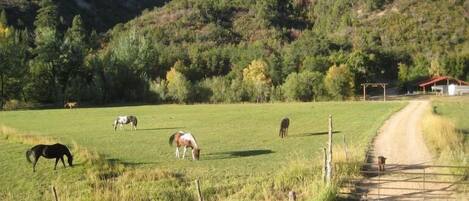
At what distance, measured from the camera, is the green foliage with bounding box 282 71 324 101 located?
313 feet

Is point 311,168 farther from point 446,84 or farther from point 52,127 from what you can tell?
point 446,84

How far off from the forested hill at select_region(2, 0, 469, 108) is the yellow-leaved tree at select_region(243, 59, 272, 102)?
0.20 metres

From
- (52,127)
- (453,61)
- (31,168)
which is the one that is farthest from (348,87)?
(31,168)

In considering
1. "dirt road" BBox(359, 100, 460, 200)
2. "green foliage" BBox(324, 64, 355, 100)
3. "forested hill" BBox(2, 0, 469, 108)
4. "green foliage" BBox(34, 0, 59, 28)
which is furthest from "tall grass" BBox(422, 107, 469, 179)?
"green foliage" BBox(34, 0, 59, 28)

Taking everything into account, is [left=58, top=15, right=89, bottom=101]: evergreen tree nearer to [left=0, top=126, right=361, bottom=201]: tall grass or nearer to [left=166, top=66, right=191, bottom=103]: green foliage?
[left=166, top=66, right=191, bottom=103]: green foliage

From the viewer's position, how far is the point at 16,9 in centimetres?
16075

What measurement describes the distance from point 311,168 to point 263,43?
148894mm

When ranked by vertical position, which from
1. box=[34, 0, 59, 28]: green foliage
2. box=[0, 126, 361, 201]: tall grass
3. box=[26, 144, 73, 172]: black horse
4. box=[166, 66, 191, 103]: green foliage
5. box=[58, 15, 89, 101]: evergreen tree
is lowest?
box=[0, 126, 361, 201]: tall grass

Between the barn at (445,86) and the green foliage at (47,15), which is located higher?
the green foliage at (47,15)

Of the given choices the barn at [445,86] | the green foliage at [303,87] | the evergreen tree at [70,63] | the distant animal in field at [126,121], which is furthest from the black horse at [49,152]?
the barn at [445,86]

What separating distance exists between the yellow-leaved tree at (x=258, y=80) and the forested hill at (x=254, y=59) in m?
0.20

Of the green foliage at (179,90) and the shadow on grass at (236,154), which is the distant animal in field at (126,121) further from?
the green foliage at (179,90)

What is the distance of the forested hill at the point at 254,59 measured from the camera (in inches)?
3809

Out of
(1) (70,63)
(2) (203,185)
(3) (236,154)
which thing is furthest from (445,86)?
(2) (203,185)
